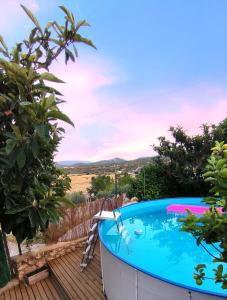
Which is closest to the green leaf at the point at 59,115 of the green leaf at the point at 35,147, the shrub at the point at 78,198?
the green leaf at the point at 35,147

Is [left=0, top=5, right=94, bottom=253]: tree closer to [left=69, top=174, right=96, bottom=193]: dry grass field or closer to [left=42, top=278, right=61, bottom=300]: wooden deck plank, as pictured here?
[left=42, top=278, right=61, bottom=300]: wooden deck plank

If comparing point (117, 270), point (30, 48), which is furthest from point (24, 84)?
point (117, 270)

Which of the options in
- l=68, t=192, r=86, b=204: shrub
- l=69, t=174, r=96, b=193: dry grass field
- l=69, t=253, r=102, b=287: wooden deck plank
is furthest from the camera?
l=69, t=174, r=96, b=193: dry grass field

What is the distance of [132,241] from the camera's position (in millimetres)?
8336

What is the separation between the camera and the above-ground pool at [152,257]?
3510 mm

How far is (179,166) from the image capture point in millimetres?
12438

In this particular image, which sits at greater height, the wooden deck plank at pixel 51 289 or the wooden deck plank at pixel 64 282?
the wooden deck plank at pixel 64 282

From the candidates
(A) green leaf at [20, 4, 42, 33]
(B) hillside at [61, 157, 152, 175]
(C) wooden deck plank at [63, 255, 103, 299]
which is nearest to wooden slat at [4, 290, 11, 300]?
(C) wooden deck plank at [63, 255, 103, 299]

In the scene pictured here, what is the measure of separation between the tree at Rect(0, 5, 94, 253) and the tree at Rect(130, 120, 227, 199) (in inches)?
399

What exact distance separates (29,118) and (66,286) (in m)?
4.96

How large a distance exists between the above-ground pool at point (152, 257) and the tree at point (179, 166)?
4.32 ft

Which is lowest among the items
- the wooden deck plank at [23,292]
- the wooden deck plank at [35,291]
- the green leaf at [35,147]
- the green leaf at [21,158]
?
the wooden deck plank at [35,291]

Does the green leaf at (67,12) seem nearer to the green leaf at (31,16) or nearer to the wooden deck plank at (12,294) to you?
the green leaf at (31,16)

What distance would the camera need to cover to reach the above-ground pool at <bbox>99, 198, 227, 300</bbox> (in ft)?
11.5
